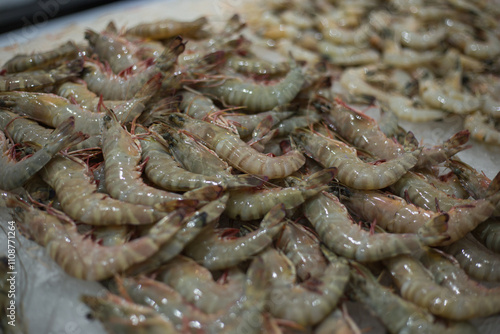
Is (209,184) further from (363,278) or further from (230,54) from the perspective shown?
(230,54)

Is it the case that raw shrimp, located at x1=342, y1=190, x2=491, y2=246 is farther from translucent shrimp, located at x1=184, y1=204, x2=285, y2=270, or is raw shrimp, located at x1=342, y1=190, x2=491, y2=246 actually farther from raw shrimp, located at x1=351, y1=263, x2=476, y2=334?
translucent shrimp, located at x1=184, y1=204, x2=285, y2=270

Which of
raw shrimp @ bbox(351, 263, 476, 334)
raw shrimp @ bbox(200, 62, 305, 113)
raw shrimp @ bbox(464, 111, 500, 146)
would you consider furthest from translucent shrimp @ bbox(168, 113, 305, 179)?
raw shrimp @ bbox(464, 111, 500, 146)

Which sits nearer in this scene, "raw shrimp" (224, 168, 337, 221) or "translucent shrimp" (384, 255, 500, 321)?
"translucent shrimp" (384, 255, 500, 321)

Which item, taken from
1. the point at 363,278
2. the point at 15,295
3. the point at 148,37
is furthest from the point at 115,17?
the point at 363,278

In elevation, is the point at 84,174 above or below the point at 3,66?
below

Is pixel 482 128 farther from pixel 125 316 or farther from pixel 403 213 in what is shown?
pixel 125 316

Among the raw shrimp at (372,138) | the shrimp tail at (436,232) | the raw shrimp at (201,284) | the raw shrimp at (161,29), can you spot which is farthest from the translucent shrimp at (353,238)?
the raw shrimp at (161,29)

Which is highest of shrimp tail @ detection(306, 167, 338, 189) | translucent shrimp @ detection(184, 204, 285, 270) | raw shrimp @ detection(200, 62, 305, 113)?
raw shrimp @ detection(200, 62, 305, 113)
